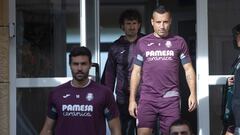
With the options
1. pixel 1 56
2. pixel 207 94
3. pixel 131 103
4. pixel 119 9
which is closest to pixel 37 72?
pixel 1 56

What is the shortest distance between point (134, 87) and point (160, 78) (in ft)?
0.85

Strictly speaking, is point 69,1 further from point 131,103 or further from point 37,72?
point 131,103

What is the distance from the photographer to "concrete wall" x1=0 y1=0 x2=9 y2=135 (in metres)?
6.65

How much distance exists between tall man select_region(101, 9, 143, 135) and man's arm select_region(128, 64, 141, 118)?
1.06 ft

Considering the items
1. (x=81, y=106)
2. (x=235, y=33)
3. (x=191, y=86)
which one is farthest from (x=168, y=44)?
(x=81, y=106)

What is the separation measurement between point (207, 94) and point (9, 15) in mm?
2201

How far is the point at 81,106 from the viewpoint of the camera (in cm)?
519

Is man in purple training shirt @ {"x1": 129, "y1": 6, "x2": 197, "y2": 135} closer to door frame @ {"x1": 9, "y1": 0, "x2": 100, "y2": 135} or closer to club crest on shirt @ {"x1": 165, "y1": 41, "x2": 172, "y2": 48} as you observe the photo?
club crest on shirt @ {"x1": 165, "y1": 41, "x2": 172, "y2": 48}

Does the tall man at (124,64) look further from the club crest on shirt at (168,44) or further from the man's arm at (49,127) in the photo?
the man's arm at (49,127)

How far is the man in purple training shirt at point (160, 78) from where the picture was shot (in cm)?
586

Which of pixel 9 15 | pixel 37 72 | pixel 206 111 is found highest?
pixel 9 15

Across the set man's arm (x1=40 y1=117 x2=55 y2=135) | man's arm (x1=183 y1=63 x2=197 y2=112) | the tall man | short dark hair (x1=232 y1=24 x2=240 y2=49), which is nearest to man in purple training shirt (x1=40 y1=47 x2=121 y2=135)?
man's arm (x1=40 y1=117 x2=55 y2=135)

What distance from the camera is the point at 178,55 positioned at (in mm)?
5961

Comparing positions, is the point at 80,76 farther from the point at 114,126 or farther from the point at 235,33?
the point at 235,33
